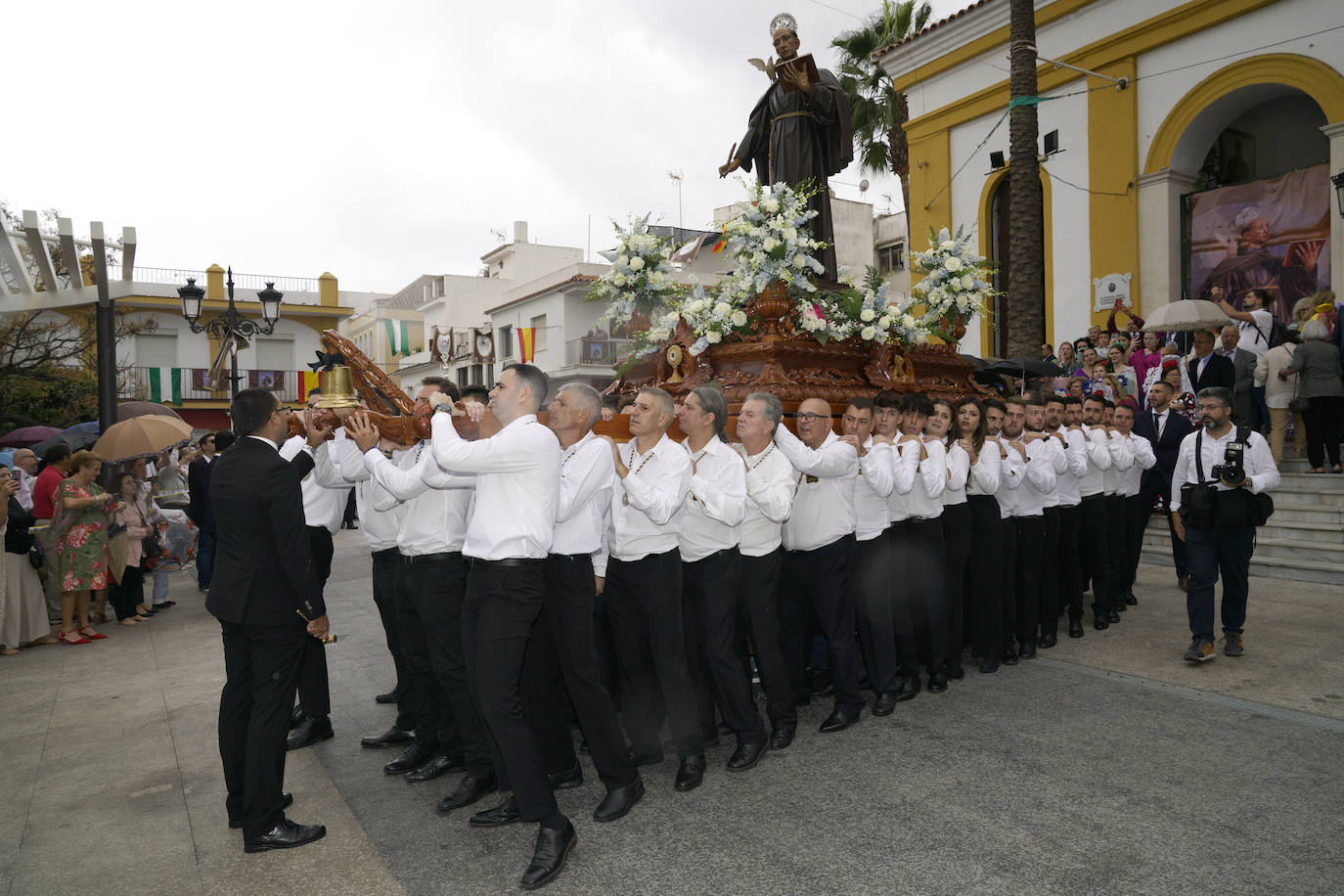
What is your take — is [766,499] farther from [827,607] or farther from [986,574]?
[986,574]

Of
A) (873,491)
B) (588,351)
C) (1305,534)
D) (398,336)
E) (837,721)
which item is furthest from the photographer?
(398,336)

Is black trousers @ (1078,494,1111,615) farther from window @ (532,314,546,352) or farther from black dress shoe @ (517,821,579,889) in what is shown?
window @ (532,314,546,352)

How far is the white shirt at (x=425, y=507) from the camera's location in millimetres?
3988

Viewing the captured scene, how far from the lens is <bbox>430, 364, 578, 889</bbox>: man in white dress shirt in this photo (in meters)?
3.48

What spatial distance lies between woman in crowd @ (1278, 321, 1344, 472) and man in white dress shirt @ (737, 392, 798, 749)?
7583 mm

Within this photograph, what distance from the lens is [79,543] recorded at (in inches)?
322

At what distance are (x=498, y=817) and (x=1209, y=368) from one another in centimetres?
1023

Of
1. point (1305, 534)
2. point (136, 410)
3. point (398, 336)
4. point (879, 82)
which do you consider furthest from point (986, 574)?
point (398, 336)

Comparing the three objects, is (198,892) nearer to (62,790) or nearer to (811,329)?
(62,790)

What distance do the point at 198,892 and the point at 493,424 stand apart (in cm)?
220

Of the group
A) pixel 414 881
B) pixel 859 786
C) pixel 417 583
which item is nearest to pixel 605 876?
pixel 414 881

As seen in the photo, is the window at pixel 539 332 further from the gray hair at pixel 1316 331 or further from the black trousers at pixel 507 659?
the black trousers at pixel 507 659

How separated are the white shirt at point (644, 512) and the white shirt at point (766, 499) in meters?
0.43

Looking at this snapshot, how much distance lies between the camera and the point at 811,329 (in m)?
6.58
